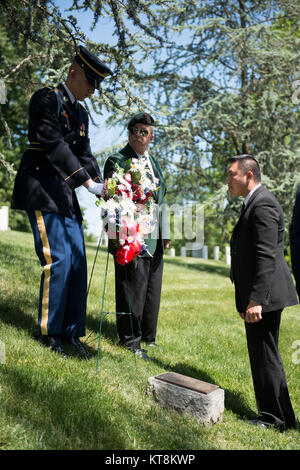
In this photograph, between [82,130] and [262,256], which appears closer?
[262,256]

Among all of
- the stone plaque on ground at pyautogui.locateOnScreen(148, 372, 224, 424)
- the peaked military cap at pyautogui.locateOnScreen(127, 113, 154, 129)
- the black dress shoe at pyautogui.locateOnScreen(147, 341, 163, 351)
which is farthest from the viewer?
the black dress shoe at pyautogui.locateOnScreen(147, 341, 163, 351)

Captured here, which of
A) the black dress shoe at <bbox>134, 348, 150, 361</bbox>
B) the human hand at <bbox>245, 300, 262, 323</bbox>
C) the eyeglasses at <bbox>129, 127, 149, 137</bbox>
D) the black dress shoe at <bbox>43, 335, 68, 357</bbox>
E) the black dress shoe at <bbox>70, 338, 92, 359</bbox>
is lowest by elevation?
the black dress shoe at <bbox>134, 348, 150, 361</bbox>

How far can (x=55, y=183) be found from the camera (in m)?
3.84

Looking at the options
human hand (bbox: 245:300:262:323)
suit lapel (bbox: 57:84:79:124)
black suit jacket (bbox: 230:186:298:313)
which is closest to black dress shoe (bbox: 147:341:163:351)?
black suit jacket (bbox: 230:186:298:313)

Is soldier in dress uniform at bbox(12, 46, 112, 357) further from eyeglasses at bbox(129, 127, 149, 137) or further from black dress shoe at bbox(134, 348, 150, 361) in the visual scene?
black dress shoe at bbox(134, 348, 150, 361)

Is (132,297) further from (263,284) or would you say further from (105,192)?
(263,284)

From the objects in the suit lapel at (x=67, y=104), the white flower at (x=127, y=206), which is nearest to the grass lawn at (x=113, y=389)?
the white flower at (x=127, y=206)

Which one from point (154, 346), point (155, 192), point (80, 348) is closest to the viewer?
A: point (80, 348)

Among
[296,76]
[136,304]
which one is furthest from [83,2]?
[296,76]

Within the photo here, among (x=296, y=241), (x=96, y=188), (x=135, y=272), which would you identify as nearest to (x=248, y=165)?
(x=296, y=241)

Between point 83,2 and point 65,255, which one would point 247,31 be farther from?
point 65,255

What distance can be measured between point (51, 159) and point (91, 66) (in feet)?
3.09

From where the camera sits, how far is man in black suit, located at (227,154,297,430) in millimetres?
3268

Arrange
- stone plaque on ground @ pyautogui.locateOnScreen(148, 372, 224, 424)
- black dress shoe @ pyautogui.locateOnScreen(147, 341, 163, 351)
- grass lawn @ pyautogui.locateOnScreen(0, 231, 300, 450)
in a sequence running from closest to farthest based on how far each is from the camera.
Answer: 1. grass lawn @ pyautogui.locateOnScreen(0, 231, 300, 450)
2. stone plaque on ground @ pyautogui.locateOnScreen(148, 372, 224, 424)
3. black dress shoe @ pyautogui.locateOnScreen(147, 341, 163, 351)
